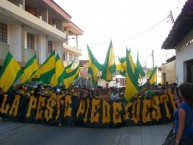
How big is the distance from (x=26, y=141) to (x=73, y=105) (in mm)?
3620

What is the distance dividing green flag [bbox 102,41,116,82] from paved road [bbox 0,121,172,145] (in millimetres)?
5078

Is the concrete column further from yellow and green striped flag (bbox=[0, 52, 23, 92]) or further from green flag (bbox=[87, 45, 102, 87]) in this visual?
yellow and green striped flag (bbox=[0, 52, 23, 92])

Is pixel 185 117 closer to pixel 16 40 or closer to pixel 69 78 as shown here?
pixel 69 78

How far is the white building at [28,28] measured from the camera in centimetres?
2392

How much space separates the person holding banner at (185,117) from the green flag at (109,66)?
13276 millimetres

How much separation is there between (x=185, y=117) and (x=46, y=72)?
11.9 meters

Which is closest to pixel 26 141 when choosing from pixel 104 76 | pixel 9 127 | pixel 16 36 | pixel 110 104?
pixel 9 127

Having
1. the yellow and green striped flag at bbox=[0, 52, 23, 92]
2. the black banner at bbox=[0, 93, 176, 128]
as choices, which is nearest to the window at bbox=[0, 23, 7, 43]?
the yellow and green striped flag at bbox=[0, 52, 23, 92]

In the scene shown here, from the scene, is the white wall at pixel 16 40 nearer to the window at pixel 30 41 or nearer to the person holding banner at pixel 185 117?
the window at pixel 30 41

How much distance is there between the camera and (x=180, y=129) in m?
4.46

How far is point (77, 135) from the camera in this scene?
37.1 ft

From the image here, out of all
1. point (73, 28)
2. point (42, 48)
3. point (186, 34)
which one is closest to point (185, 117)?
point (186, 34)

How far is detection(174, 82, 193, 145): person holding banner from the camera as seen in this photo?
14.7 ft

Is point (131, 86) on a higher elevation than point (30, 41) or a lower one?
lower
